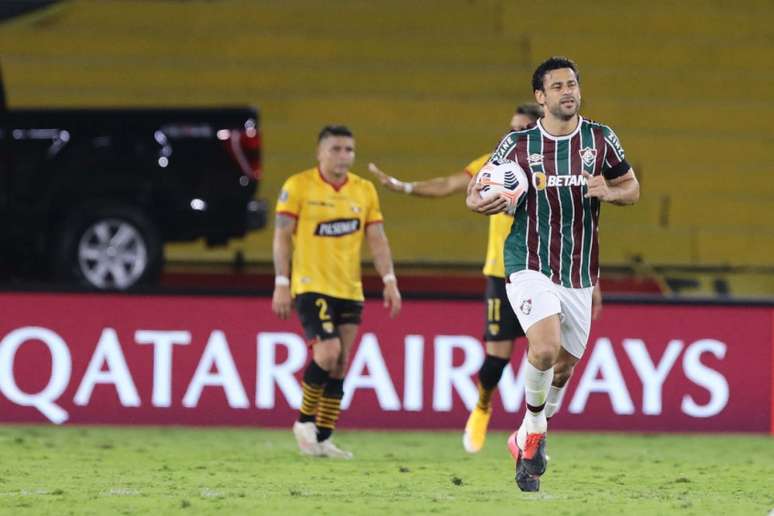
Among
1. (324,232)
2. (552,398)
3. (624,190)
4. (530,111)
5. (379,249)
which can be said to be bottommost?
(552,398)

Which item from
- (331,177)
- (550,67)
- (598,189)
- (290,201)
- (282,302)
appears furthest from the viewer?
(331,177)

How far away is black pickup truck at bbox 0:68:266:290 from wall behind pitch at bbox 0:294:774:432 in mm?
2362

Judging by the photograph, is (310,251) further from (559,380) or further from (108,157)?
(108,157)

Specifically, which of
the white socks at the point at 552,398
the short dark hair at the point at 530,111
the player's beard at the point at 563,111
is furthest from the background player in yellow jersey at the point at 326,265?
the player's beard at the point at 563,111

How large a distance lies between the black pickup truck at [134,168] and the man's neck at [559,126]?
6099 mm

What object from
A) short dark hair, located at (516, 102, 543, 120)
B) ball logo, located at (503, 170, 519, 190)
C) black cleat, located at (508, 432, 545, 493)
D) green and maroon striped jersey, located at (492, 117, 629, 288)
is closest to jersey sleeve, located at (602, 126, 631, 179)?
green and maroon striped jersey, located at (492, 117, 629, 288)

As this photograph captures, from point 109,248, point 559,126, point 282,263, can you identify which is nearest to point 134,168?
point 109,248

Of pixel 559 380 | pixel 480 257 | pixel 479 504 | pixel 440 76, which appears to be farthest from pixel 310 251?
pixel 440 76

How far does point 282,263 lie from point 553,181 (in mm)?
2239

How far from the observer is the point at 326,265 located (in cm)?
948

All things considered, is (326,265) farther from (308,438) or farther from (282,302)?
(308,438)

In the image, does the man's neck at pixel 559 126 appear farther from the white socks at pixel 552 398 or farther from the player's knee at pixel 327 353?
the player's knee at pixel 327 353

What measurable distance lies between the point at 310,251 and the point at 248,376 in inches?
79.9

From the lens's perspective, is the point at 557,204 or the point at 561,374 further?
the point at 561,374
